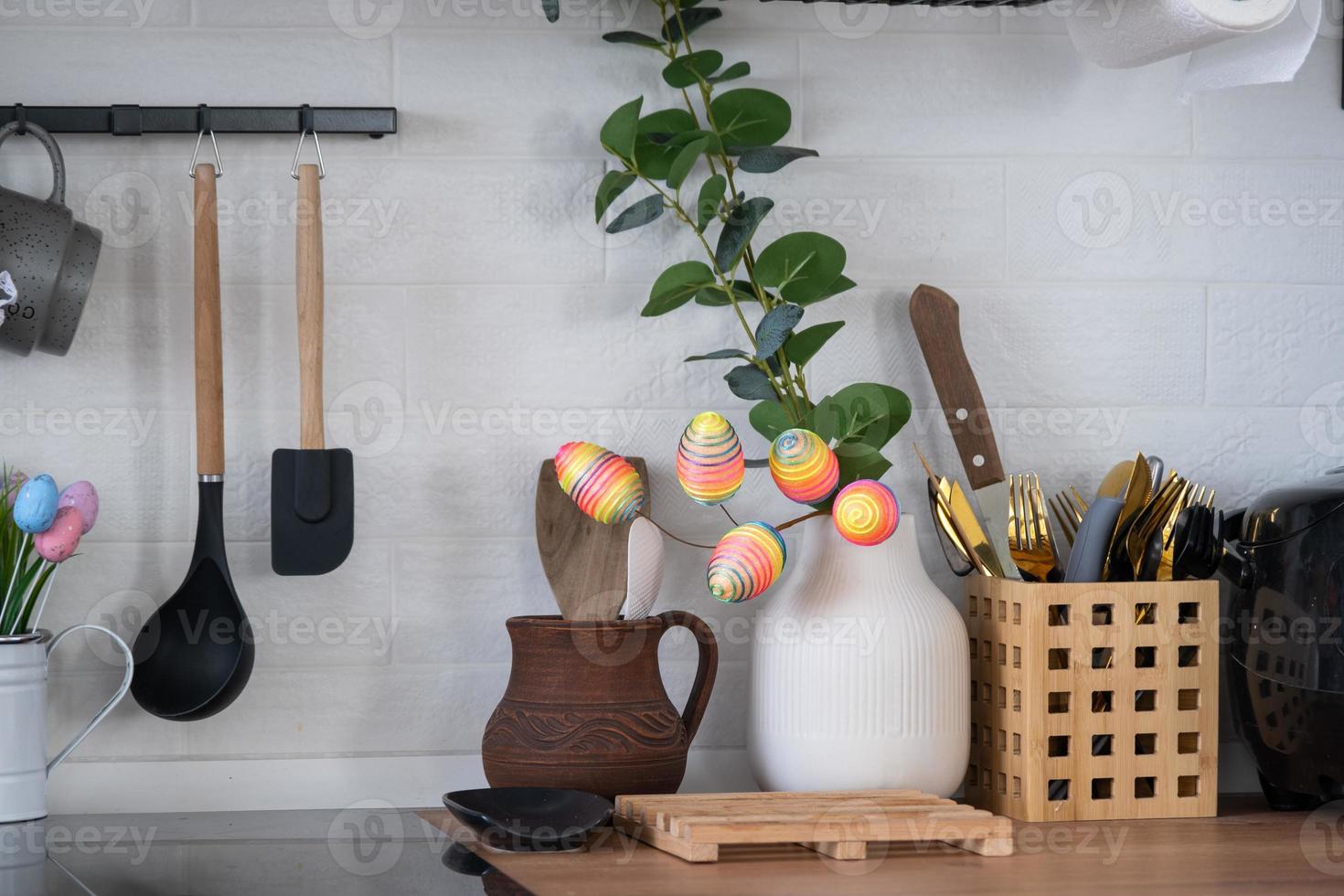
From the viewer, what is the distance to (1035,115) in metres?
1.12

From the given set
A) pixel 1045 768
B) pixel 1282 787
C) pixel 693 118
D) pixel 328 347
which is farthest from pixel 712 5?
pixel 1282 787

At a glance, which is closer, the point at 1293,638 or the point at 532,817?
the point at 532,817

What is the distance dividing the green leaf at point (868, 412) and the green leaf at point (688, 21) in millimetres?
337

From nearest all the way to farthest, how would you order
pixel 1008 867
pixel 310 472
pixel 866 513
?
pixel 1008 867 → pixel 866 513 → pixel 310 472

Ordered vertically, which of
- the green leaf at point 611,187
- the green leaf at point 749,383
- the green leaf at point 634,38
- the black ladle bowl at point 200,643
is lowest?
the black ladle bowl at point 200,643

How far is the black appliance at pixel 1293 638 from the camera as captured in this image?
912mm

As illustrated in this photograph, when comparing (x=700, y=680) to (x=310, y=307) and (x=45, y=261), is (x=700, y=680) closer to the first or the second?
(x=310, y=307)

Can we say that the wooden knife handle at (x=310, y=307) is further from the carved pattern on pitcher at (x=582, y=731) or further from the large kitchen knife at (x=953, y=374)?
the large kitchen knife at (x=953, y=374)

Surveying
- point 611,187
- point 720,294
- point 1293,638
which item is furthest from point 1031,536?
point 611,187

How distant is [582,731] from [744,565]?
0.17m

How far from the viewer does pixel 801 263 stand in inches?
40.1

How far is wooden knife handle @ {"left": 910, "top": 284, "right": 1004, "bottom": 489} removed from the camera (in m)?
1.06

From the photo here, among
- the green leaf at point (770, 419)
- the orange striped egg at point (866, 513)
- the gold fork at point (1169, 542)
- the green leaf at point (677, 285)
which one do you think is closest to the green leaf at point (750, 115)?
the green leaf at point (677, 285)

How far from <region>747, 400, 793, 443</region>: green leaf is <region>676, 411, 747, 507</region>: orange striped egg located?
4.8 inches
